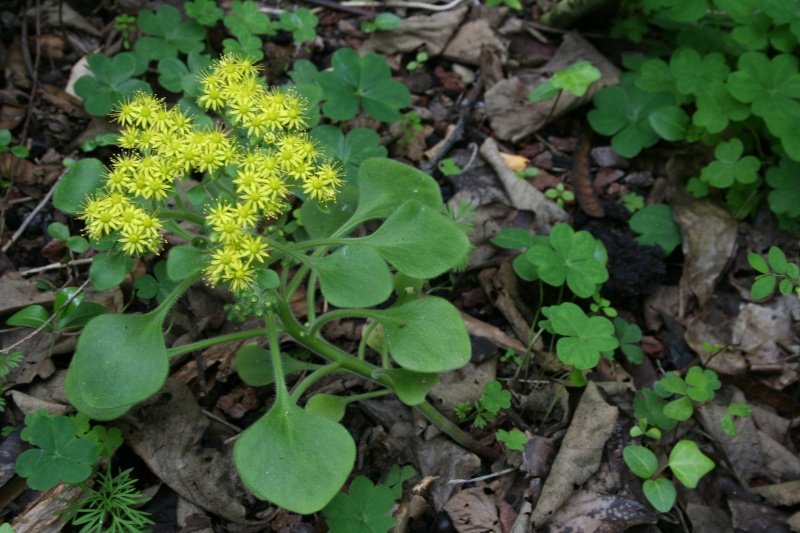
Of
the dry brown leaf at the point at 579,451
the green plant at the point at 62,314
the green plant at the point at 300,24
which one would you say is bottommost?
the dry brown leaf at the point at 579,451

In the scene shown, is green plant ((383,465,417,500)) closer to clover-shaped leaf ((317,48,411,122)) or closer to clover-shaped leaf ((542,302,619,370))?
clover-shaped leaf ((542,302,619,370))

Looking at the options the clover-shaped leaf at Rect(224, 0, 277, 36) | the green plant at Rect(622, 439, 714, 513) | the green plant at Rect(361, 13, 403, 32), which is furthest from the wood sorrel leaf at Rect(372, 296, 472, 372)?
the green plant at Rect(361, 13, 403, 32)

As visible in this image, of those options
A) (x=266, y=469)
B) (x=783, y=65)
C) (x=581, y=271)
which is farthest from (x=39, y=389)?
(x=783, y=65)

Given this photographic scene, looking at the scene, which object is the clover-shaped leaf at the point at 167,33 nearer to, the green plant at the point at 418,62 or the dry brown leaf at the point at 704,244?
the green plant at the point at 418,62

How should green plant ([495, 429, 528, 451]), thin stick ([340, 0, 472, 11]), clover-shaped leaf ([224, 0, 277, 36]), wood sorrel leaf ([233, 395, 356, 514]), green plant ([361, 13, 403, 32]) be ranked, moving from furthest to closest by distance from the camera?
thin stick ([340, 0, 472, 11]), green plant ([361, 13, 403, 32]), clover-shaped leaf ([224, 0, 277, 36]), green plant ([495, 429, 528, 451]), wood sorrel leaf ([233, 395, 356, 514])

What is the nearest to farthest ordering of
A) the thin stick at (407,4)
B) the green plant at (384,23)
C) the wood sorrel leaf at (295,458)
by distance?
the wood sorrel leaf at (295,458), the green plant at (384,23), the thin stick at (407,4)

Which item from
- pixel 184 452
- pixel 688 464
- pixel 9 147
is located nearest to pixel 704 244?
pixel 688 464

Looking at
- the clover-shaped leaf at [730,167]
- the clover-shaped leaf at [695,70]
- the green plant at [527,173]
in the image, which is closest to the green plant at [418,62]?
the green plant at [527,173]
